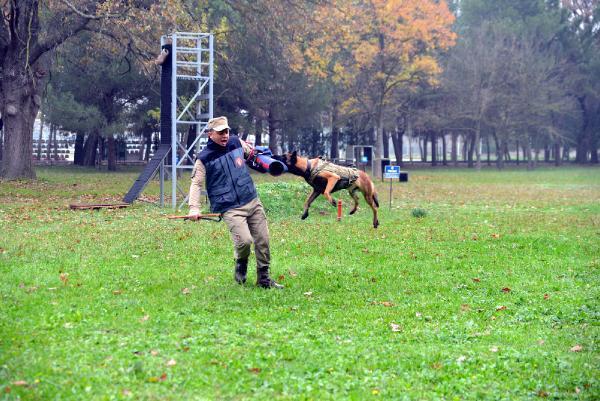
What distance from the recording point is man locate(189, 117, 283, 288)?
9391 mm

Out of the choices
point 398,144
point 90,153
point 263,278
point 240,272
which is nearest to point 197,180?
point 240,272

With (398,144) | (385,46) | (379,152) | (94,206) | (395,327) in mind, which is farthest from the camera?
(398,144)

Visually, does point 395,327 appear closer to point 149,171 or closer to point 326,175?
point 326,175

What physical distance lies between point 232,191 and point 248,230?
1.69 feet

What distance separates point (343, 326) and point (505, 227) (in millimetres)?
9687

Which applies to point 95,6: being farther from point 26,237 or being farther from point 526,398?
point 526,398

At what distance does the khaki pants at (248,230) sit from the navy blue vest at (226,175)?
0.32 feet

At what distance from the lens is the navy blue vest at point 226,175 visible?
30.8 feet

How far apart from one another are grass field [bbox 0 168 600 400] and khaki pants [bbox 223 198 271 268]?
0.43 m

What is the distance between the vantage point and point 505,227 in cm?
1670

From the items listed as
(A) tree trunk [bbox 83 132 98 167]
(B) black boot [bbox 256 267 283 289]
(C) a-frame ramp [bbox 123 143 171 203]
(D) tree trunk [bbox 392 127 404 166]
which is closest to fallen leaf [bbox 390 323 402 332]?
(B) black boot [bbox 256 267 283 289]

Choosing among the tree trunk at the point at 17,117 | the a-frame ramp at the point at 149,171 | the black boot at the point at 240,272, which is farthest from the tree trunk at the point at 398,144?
the black boot at the point at 240,272

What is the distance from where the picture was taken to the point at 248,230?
954 centimetres

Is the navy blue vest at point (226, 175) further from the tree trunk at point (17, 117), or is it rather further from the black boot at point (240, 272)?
the tree trunk at point (17, 117)
